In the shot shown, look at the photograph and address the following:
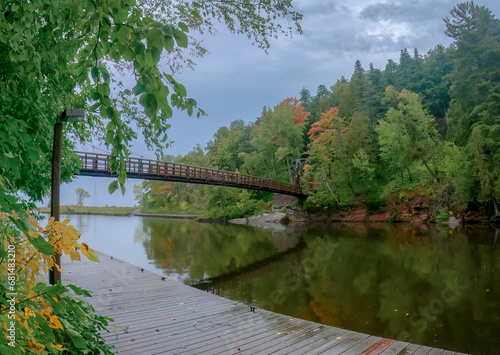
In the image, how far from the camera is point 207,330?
3930 mm

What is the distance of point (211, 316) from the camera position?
4.48m

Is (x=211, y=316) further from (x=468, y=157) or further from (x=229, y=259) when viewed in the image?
(x=468, y=157)

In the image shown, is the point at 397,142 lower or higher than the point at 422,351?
higher

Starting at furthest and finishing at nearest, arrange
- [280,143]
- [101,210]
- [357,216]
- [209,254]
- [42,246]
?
[101,210]
[280,143]
[357,216]
[209,254]
[42,246]

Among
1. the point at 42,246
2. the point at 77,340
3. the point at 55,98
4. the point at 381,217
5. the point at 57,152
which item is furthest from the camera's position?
the point at 381,217

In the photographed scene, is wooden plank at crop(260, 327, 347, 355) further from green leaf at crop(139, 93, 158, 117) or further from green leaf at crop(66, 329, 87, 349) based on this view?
green leaf at crop(139, 93, 158, 117)

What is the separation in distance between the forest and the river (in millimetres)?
6406

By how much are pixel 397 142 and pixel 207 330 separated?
75.8 feet

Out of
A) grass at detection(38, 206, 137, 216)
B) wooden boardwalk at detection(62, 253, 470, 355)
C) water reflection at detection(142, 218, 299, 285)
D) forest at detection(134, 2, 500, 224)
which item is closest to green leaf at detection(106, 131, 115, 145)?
wooden boardwalk at detection(62, 253, 470, 355)

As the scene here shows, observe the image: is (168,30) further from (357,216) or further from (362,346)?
(357,216)

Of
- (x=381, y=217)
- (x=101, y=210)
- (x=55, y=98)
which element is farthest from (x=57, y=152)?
(x=101, y=210)

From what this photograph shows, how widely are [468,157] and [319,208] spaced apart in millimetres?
11014

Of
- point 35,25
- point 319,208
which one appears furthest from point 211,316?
point 319,208

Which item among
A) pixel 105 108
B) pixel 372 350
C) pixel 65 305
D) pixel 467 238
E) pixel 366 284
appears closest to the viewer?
pixel 65 305
